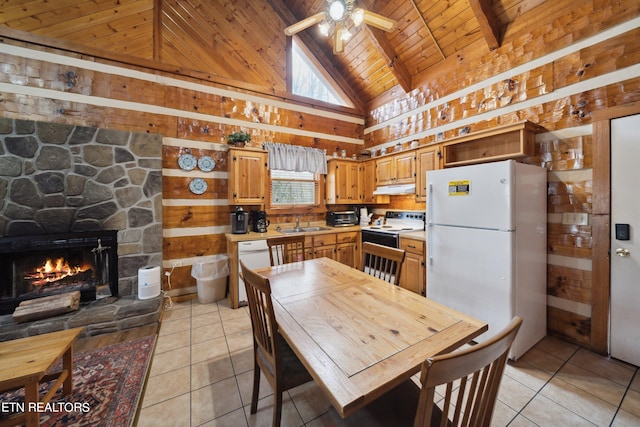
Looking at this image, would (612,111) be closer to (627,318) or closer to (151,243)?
(627,318)

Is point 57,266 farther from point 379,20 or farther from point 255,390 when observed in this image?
point 379,20

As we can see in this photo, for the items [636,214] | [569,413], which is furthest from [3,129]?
[636,214]

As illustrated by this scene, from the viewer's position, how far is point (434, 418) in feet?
3.44

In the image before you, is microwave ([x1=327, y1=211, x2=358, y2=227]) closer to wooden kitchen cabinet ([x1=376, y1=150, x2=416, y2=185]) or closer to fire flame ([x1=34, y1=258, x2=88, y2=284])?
wooden kitchen cabinet ([x1=376, y1=150, x2=416, y2=185])

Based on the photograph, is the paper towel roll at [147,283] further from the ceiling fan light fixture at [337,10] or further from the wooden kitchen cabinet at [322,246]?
the ceiling fan light fixture at [337,10]

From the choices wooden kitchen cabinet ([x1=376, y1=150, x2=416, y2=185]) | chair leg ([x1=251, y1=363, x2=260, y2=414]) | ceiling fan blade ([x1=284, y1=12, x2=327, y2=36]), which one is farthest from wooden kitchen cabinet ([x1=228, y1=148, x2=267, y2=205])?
chair leg ([x1=251, y1=363, x2=260, y2=414])

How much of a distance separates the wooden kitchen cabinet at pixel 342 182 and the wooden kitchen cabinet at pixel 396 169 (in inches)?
17.2

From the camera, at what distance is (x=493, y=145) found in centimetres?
292

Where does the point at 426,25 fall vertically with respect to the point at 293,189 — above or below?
above

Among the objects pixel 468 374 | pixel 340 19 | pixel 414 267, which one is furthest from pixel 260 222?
pixel 468 374

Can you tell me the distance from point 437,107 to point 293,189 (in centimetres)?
260

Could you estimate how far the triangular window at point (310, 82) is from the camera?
4.35m

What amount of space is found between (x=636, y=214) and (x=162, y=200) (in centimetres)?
494

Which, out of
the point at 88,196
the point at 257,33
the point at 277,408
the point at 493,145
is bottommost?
the point at 277,408
